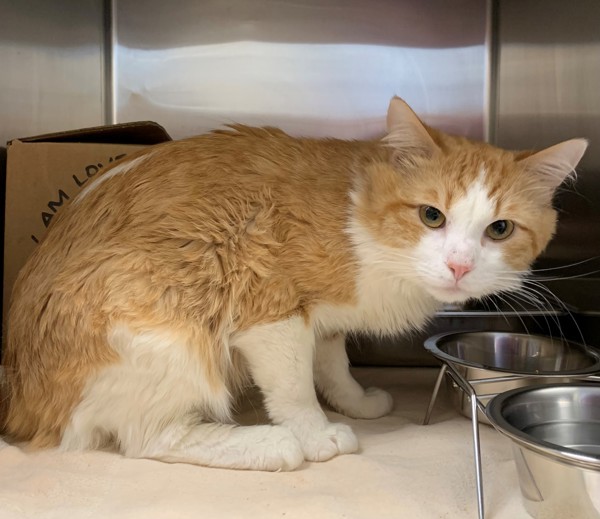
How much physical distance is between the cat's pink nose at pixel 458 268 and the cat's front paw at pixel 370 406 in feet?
1.90

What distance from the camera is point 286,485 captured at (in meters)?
1.32

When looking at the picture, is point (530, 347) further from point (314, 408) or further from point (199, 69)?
point (199, 69)

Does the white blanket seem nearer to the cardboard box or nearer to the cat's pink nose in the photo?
the cat's pink nose

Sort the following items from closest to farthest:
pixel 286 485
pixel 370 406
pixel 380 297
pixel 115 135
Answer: pixel 286 485
pixel 380 297
pixel 370 406
pixel 115 135

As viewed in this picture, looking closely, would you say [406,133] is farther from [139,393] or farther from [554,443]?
[139,393]

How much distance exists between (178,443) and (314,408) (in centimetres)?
35

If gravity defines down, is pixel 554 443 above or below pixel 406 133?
below

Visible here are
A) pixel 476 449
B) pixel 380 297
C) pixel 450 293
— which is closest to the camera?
pixel 476 449

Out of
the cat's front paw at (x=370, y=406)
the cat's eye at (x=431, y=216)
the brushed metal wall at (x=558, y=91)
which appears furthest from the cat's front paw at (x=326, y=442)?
the brushed metal wall at (x=558, y=91)

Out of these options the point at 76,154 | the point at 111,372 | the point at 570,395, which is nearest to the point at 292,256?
the point at 111,372

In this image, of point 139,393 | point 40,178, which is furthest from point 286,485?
point 40,178

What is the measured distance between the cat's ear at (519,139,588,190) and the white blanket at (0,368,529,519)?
674mm

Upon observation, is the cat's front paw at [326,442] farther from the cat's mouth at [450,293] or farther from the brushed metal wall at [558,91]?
the brushed metal wall at [558,91]

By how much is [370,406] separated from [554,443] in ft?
2.13
